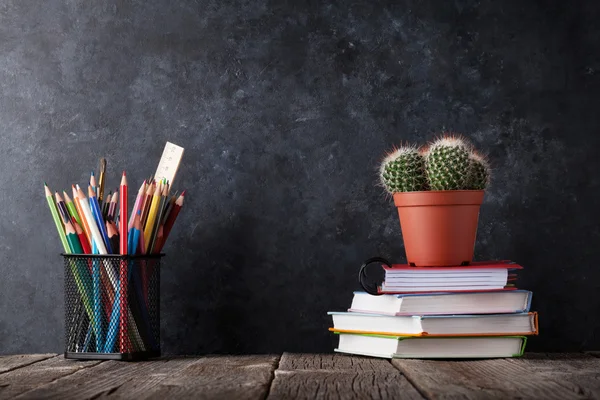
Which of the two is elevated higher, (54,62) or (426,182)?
(54,62)

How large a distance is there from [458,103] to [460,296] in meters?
0.51

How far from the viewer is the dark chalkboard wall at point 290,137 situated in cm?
181

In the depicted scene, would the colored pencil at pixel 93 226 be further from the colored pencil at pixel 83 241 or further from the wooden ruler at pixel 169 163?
the wooden ruler at pixel 169 163

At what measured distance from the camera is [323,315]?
181 centimetres

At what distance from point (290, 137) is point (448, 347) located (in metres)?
0.61

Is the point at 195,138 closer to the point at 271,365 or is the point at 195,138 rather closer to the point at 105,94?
the point at 105,94

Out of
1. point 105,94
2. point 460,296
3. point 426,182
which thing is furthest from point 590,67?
point 105,94

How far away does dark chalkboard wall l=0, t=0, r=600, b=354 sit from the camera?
1812mm

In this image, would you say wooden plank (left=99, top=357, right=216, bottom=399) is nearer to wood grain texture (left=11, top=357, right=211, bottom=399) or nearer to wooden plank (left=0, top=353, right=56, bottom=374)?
wood grain texture (left=11, top=357, right=211, bottom=399)

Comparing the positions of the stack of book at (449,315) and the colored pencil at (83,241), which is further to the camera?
the colored pencil at (83,241)

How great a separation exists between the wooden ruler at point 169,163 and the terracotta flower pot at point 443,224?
0.50 metres

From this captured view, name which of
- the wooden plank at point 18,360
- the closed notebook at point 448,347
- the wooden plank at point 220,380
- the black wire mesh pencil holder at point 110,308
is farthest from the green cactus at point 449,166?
the wooden plank at point 18,360

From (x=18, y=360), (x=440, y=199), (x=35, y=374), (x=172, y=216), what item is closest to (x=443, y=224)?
(x=440, y=199)

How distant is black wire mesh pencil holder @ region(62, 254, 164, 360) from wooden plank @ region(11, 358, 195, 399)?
0.04m
